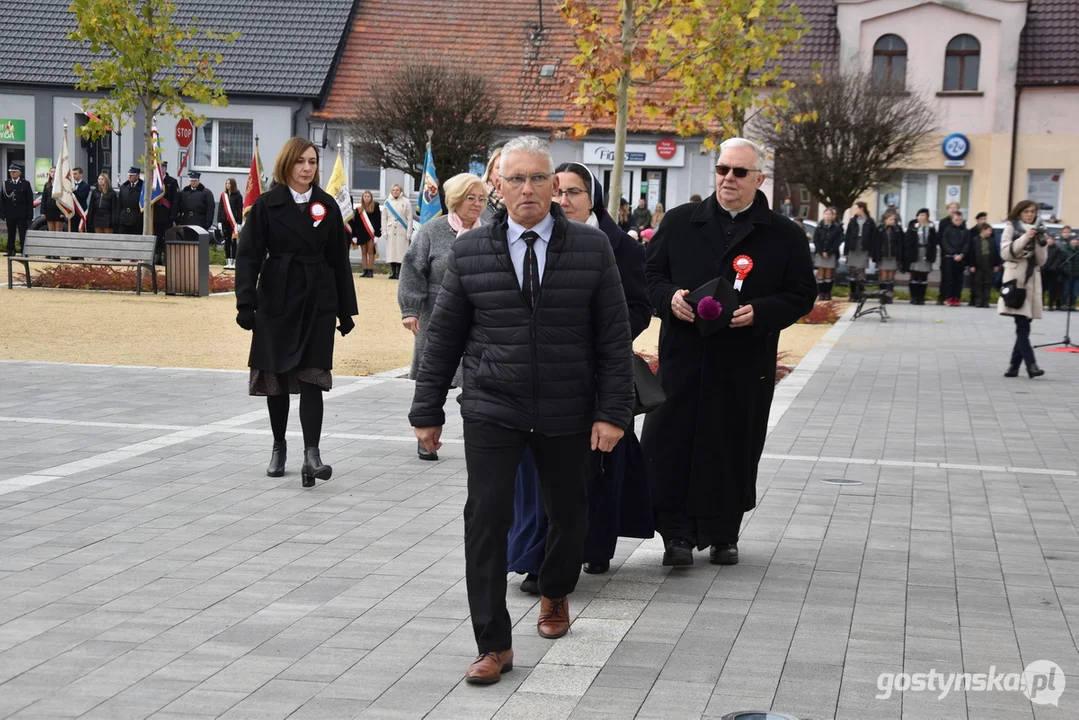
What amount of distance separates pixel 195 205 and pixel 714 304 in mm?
27387

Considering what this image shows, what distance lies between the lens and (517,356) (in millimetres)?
4934

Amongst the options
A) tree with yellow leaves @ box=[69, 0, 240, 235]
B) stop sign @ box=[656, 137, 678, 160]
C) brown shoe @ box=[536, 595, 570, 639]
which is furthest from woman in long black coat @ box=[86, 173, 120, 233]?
brown shoe @ box=[536, 595, 570, 639]

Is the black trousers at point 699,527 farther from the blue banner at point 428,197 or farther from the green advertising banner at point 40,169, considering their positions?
the green advertising banner at point 40,169

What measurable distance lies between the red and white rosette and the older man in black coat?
11 mm

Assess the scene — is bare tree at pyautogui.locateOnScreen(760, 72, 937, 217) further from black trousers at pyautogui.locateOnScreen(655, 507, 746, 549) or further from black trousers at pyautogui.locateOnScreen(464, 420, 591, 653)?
black trousers at pyautogui.locateOnScreen(464, 420, 591, 653)

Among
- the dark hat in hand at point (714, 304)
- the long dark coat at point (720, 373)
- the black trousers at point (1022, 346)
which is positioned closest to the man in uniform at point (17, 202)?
the black trousers at point (1022, 346)

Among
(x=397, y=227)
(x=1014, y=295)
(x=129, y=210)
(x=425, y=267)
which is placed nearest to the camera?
(x=425, y=267)

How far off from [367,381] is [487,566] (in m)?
8.64

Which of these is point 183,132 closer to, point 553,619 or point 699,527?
point 699,527

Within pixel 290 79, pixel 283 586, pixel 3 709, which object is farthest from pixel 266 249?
pixel 290 79

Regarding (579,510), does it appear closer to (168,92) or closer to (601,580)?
(601,580)

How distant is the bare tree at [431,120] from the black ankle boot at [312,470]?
26168mm

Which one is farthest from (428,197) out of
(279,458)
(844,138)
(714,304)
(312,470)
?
(714,304)

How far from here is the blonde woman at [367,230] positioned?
3192 centimetres
